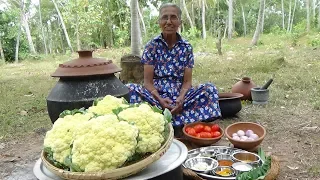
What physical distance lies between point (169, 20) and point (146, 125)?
1704 millimetres

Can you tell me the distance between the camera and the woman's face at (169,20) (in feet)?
10.5

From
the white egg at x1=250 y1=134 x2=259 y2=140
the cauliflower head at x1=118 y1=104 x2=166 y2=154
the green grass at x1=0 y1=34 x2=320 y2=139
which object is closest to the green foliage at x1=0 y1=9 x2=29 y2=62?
the green grass at x1=0 y1=34 x2=320 y2=139

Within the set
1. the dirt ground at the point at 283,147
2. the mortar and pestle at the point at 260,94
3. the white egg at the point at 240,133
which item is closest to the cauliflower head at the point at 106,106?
the dirt ground at the point at 283,147

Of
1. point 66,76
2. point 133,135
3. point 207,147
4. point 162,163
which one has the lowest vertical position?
point 207,147

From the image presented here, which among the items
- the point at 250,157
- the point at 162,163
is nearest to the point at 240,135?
the point at 250,157

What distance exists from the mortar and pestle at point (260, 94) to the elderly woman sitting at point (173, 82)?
1494 millimetres

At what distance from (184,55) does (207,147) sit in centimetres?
114

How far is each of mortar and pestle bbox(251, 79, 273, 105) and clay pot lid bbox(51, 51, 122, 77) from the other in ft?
7.87

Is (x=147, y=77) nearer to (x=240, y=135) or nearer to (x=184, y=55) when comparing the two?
(x=184, y=55)

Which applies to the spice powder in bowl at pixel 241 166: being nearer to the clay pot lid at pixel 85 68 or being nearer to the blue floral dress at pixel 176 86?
the blue floral dress at pixel 176 86

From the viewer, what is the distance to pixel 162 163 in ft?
6.18

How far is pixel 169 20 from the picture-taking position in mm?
3234

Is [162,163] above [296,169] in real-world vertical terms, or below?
above

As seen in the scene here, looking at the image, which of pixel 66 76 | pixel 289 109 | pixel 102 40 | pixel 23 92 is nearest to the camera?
pixel 66 76
